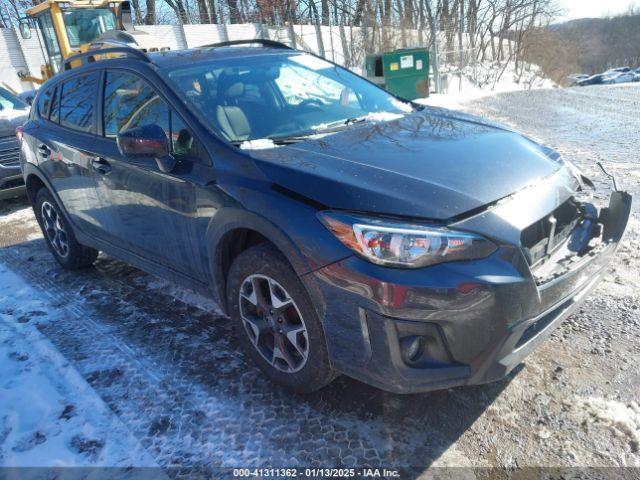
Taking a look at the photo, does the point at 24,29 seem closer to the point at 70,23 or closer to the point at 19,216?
the point at 70,23

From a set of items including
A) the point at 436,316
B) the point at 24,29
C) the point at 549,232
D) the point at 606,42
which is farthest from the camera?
the point at 606,42

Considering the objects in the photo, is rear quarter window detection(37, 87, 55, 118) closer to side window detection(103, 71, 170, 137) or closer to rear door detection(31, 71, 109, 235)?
rear door detection(31, 71, 109, 235)

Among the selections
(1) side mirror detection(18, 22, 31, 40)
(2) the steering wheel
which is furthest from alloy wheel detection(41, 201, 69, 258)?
(1) side mirror detection(18, 22, 31, 40)

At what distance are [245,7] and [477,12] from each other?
12717 mm

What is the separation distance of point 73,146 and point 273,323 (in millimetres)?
2425

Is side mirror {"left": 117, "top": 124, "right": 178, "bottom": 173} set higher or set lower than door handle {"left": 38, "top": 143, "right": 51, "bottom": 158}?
higher

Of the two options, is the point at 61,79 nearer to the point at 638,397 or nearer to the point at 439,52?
the point at 638,397

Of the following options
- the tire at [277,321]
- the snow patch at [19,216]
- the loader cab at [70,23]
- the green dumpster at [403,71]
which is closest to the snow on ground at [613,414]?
the tire at [277,321]

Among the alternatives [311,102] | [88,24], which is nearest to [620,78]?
[88,24]

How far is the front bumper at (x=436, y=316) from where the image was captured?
1.96 m

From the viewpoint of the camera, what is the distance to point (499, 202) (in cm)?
217

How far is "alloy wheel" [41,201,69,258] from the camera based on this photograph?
456cm

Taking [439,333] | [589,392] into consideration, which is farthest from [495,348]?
[589,392]

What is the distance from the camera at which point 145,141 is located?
8.90ft
